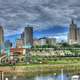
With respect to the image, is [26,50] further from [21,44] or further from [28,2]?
[28,2]

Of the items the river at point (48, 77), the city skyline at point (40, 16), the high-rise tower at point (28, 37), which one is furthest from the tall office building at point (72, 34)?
the high-rise tower at point (28, 37)

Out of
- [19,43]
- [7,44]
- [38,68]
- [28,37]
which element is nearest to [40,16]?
[28,37]

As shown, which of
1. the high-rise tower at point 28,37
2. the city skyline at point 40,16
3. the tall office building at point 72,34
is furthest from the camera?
the tall office building at point 72,34

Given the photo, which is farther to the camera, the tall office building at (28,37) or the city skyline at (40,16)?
the tall office building at (28,37)

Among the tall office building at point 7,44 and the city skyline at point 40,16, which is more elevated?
the city skyline at point 40,16

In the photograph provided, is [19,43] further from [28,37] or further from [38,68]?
[38,68]

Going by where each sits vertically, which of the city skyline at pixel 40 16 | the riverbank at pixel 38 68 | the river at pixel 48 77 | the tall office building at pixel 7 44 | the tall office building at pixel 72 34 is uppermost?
the city skyline at pixel 40 16

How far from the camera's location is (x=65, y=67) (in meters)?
6.05

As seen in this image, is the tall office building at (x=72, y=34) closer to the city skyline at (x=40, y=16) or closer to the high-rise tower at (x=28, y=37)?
the city skyline at (x=40, y=16)

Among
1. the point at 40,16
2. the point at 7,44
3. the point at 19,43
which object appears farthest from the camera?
the point at 19,43

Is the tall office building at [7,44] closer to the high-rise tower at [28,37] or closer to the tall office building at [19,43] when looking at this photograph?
the tall office building at [19,43]

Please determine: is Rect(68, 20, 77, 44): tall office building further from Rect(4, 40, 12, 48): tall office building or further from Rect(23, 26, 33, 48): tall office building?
Rect(4, 40, 12, 48): tall office building

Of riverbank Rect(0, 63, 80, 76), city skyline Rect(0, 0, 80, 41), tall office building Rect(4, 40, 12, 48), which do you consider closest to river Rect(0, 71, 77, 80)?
riverbank Rect(0, 63, 80, 76)

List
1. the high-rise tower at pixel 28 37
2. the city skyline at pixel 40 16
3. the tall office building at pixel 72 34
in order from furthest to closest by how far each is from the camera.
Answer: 1. the tall office building at pixel 72 34
2. the high-rise tower at pixel 28 37
3. the city skyline at pixel 40 16
